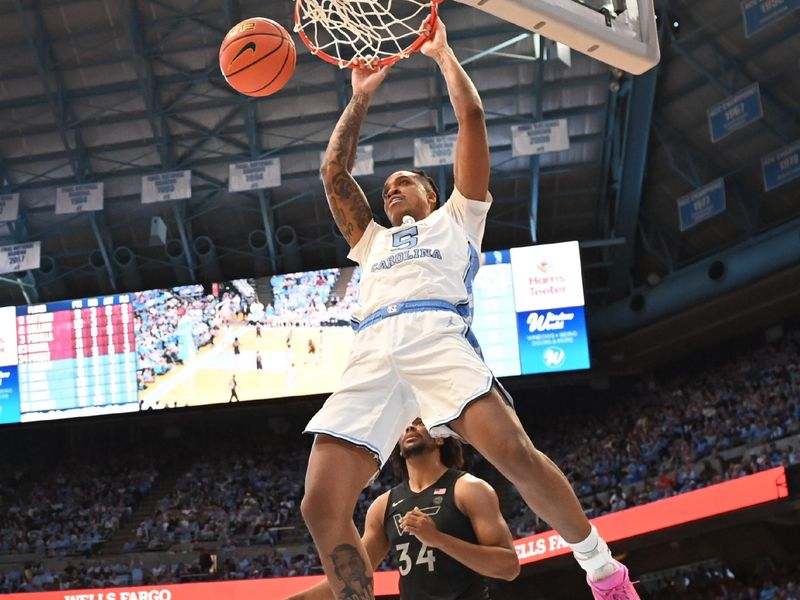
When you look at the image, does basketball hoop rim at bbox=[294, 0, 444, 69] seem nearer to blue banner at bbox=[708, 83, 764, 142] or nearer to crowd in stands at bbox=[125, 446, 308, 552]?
blue banner at bbox=[708, 83, 764, 142]

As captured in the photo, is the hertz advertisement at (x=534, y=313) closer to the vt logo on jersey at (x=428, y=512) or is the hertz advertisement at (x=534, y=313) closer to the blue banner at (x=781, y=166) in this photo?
the blue banner at (x=781, y=166)

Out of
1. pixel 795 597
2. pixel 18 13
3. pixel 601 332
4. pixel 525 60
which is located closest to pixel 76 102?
pixel 18 13

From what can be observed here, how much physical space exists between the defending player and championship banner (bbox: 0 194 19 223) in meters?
16.8

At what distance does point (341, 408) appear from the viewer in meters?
3.81

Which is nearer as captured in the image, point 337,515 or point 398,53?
point 337,515

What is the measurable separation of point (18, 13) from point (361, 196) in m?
14.6

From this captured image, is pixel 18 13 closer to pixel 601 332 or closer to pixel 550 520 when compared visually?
pixel 601 332

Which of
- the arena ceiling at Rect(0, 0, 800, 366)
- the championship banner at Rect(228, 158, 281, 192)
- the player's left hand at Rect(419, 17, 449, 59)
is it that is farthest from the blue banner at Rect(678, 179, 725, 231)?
the player's left hand at Rect(419, 17, 449, 59)

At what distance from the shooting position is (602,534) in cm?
1503

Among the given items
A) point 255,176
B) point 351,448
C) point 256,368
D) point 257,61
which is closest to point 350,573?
point 351,448

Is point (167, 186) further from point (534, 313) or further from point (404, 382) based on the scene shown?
point (404, 382)

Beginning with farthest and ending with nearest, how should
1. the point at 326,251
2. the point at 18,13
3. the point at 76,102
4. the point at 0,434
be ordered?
the point at 0,434
the point at 326,251
the point at 76,102
the point at 18,13

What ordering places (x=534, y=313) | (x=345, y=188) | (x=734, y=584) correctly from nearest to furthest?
(x=345, y=188), (x=734, y=584), (x=534, y=313)

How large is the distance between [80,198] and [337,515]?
17.2m
